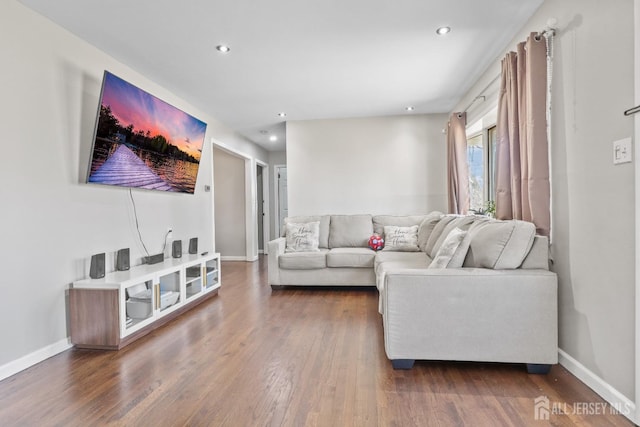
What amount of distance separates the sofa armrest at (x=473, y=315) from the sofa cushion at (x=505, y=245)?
0.23 feet

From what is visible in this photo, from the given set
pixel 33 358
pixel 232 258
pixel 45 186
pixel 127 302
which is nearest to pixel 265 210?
pixel 232 258

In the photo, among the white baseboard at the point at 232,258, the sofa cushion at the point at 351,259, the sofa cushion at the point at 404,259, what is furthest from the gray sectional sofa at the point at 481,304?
the white baseboard at the point at 232,258

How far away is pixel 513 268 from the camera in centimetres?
193

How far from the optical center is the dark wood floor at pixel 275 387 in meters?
1.51

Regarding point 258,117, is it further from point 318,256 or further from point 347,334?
point 347,334

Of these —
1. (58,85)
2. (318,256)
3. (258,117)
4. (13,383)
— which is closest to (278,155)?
(258,117)

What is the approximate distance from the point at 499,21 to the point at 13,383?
13.1ft

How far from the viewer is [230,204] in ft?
20.5

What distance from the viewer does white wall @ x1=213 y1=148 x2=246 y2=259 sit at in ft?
20.3

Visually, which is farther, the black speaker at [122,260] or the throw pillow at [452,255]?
the black speaker at [122,260]

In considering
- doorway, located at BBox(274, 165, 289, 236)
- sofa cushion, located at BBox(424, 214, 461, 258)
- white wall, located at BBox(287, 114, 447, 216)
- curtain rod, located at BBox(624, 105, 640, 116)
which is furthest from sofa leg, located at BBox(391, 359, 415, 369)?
doorway, located at BBox(274, 165, 289, 236)

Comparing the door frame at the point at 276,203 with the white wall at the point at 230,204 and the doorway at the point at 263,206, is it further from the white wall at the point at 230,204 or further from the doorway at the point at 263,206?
the white wall at the point at 230,204

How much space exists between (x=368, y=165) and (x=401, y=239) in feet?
4.76

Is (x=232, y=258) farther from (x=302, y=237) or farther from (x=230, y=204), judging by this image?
(x=302, y=237)
